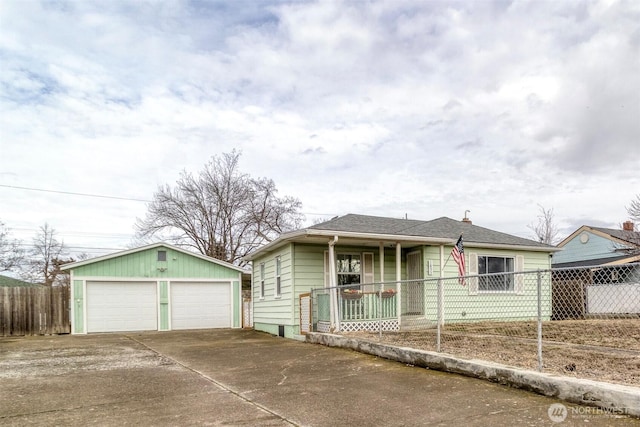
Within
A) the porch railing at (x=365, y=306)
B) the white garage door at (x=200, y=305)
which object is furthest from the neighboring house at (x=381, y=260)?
the white garage door at (x=200, y=305)

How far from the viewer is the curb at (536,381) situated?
13.4 ft

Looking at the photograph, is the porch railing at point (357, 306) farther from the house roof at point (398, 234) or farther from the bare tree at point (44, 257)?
the bare tree at point (44, 257)

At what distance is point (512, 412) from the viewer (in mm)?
4301

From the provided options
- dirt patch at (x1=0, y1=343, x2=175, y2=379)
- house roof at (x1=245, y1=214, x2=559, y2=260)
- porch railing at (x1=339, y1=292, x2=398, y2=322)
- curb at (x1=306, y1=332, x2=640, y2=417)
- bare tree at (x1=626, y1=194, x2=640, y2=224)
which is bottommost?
dirt patch at (x1=0, y1=343, x2=175, y2=379)

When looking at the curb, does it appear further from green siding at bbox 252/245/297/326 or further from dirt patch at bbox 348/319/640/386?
green siding at bbox 252/245/297/326

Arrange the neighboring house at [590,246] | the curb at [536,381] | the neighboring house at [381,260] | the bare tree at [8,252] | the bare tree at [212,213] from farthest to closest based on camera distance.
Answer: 1. the bare tree at [8,252]
2. the bare tree at [212,213]
3. the neighboring house at [590,246]
4. the neighboring house at [381,260]
5. the curb at [536,381]

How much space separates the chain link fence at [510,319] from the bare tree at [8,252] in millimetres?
28117

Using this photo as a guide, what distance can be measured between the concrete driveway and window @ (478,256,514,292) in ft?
24.4

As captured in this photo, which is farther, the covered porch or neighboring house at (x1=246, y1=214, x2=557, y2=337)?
neighboring house at (x1=246, y1=214, x2=557, y2=337)

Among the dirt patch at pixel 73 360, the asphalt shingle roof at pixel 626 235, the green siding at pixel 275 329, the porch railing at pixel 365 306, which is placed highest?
the asphalt shingle roof at pixel 626 235

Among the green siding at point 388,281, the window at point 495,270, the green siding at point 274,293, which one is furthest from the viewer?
the window at point 495,270

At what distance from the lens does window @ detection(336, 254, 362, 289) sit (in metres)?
13.0

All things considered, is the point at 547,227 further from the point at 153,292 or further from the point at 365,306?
the point at 153,292

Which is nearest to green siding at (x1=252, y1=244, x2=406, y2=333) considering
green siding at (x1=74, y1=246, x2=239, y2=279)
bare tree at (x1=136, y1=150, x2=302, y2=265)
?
green siding at (x1=74, y1=246, x2=239, y2=279)
